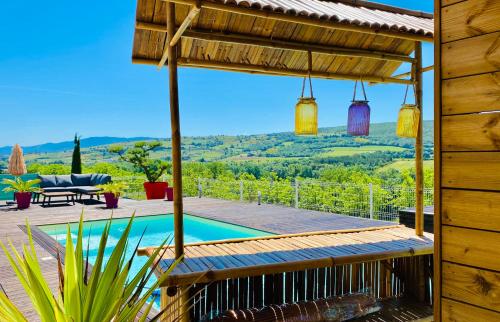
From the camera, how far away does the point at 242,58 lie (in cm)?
413

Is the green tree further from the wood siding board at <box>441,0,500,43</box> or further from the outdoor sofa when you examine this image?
the wood siding board at <box>441,0,500,43</box>

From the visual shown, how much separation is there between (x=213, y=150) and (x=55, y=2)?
29992 millimetres

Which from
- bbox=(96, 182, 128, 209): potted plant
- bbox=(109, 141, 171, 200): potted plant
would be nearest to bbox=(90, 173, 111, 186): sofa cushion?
bbox=(109, 141, 171, 200): potted plant

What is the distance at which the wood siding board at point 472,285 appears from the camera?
1.69m

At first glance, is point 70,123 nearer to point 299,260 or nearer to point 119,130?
point 119,130

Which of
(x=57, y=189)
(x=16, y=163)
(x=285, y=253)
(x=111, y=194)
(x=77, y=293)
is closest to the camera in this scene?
(x=77, y=293)

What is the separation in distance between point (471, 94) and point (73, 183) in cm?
1369

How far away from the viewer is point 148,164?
13.8 metres

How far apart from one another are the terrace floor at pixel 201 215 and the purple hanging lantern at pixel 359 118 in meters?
3.57

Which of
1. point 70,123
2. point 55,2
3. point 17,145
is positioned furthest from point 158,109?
point 17,145

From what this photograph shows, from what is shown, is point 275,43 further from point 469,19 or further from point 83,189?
point 83,189

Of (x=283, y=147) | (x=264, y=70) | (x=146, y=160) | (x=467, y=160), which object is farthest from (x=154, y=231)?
(x=283, y=147)

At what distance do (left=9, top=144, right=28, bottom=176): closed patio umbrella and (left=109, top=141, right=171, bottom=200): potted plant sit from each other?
8.66 feet

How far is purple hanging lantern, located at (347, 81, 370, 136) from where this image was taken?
390cm
